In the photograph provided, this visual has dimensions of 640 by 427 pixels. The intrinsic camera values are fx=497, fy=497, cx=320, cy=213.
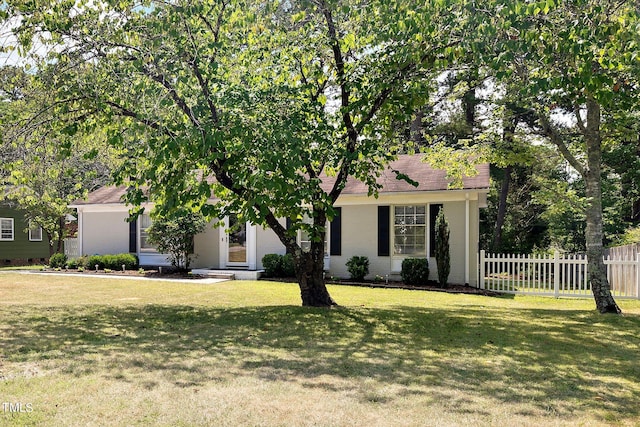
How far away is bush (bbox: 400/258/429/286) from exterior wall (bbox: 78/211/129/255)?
10878 millimetres

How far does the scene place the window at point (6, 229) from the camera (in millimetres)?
25938

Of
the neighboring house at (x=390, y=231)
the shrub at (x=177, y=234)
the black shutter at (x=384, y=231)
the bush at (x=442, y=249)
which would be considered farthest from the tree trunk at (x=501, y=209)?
the shrub at (x=177, y=234)

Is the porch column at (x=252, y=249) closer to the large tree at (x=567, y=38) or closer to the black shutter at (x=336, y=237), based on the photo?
the black shutter at (x=336, y=237)

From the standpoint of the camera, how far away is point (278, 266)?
15.9 metres

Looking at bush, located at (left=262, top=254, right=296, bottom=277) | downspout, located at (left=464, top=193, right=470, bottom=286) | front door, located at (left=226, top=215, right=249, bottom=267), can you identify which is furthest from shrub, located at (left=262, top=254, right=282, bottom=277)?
downspout, located at (left=464, top=193, right=470, bottom=286)

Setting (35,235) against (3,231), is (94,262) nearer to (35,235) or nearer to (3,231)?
(3,231)

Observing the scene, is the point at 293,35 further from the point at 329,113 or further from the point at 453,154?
the point at 453,154

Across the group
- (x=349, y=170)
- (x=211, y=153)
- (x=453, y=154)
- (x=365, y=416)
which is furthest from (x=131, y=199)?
(x=453, y=154)

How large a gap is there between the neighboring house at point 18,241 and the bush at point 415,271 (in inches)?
799

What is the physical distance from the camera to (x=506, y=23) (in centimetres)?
571

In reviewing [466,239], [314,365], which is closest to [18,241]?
[466,239]

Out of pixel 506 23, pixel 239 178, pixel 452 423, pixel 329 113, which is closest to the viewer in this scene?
pixel 452 423

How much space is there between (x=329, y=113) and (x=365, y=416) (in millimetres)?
6651

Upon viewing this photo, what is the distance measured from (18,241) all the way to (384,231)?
21.5m
